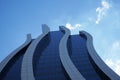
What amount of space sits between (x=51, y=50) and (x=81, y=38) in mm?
9134

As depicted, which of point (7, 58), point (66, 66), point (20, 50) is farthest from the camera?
point (20, 50)

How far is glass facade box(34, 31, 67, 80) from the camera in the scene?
1563 inches

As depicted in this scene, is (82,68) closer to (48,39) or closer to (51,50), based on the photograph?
(51,50)

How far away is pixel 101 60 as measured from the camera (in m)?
42.2

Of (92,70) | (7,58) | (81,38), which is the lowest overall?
(92,70)

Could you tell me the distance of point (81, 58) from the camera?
45.2m

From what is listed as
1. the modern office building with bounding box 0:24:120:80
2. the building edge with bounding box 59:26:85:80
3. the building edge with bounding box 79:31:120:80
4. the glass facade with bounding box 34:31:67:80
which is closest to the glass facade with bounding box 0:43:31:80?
the modern office building with bounding box 0:24:120:80

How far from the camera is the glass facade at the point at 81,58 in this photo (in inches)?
1587

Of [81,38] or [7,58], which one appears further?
[81,38]

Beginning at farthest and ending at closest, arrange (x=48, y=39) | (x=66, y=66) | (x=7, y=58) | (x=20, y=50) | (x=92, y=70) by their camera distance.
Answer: (x=48, y=39) < (x=20, y=50) < (x=7, y=58) < (x=92, y=70) < (x=66, y=66)

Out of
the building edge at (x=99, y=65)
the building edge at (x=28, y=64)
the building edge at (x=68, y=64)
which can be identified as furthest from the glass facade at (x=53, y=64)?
the building edge at (x=28, y=64)

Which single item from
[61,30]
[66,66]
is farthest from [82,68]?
[61,30]

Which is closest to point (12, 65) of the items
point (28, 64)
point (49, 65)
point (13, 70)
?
point (13, 70)

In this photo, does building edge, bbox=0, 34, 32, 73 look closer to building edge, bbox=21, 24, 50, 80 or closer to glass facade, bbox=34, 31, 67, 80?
building edge, bbox=21, 24, 50, 80
